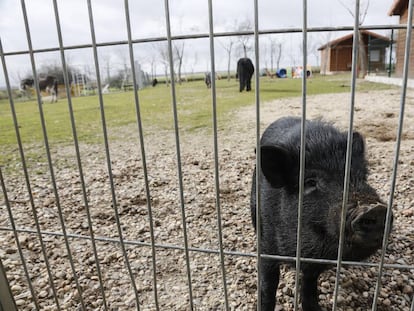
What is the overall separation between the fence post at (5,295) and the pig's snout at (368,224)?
222 centimetres

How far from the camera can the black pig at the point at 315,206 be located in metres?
1.67

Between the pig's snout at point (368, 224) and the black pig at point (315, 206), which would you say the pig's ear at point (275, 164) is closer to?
the black pig at point (315, 206)

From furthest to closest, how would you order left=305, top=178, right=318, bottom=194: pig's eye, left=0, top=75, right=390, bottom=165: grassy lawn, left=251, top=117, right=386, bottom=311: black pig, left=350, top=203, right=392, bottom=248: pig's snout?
left=0, top=75, right=390, bottom=165: grassy lawn → left=305, top=178, right=318, bottom=194: pig's eye → left=251, top=117, right=386, bottom=311: black pig → left=350, top=203, right=392, bottom=248: pig's snout

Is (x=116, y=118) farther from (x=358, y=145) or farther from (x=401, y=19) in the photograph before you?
(x=401, y=19)

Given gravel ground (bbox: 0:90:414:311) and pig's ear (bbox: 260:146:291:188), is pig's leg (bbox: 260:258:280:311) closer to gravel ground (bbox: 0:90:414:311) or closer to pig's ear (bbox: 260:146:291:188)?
gravel ground (bbox: 0:90:414:311)

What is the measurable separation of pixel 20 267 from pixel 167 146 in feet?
16.0

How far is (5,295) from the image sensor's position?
233 centimetres

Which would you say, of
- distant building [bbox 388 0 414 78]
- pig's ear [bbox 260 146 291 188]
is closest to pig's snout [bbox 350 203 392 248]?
pig's ear [bbox 260 146 291 188]

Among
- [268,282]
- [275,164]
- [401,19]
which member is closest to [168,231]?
[268,282]

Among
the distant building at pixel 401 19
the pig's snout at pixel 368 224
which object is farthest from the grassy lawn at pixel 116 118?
the pig's snout at pixel 368 224

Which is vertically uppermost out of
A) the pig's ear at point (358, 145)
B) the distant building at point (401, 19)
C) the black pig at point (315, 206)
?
the distant building at point (401, 19)

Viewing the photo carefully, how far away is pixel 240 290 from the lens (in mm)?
2789

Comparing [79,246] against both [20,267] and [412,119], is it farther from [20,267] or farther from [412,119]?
[412,119]

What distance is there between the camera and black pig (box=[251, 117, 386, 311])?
1.67 meters
